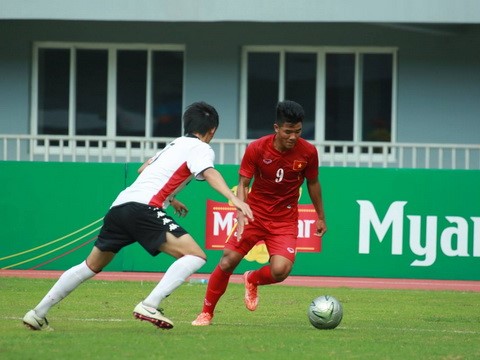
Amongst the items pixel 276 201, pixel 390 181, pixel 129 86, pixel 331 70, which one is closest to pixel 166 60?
pixel 129 86

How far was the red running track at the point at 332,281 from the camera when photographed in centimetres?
1756

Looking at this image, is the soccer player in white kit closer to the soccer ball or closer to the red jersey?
the red jersey

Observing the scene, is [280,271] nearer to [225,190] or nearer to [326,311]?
[326,311]

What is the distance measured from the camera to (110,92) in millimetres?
23016

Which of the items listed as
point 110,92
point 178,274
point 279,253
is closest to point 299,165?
point 279,253

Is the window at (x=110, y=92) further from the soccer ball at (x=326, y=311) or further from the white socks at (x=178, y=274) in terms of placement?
the white socks at (x=178, y=274)

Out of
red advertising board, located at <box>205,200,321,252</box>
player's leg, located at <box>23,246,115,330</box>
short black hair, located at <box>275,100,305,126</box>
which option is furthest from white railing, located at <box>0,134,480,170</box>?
player's leg, located at <box>23,246,115,330</box>

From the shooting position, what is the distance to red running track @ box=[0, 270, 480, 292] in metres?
17.6

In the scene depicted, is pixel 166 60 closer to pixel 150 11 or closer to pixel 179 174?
pixel 150 11

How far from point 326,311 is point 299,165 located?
4.36 feet

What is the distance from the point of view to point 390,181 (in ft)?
59.7

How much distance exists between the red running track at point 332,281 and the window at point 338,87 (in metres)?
5.00

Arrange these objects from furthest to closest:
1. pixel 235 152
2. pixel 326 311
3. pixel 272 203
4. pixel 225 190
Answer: pixel 235 152, pixel 272 203, pixel 326 311, pixel 225 190

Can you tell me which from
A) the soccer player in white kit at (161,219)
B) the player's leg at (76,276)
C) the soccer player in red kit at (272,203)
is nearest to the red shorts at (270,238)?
the soccer player in red kit at (272,203)
